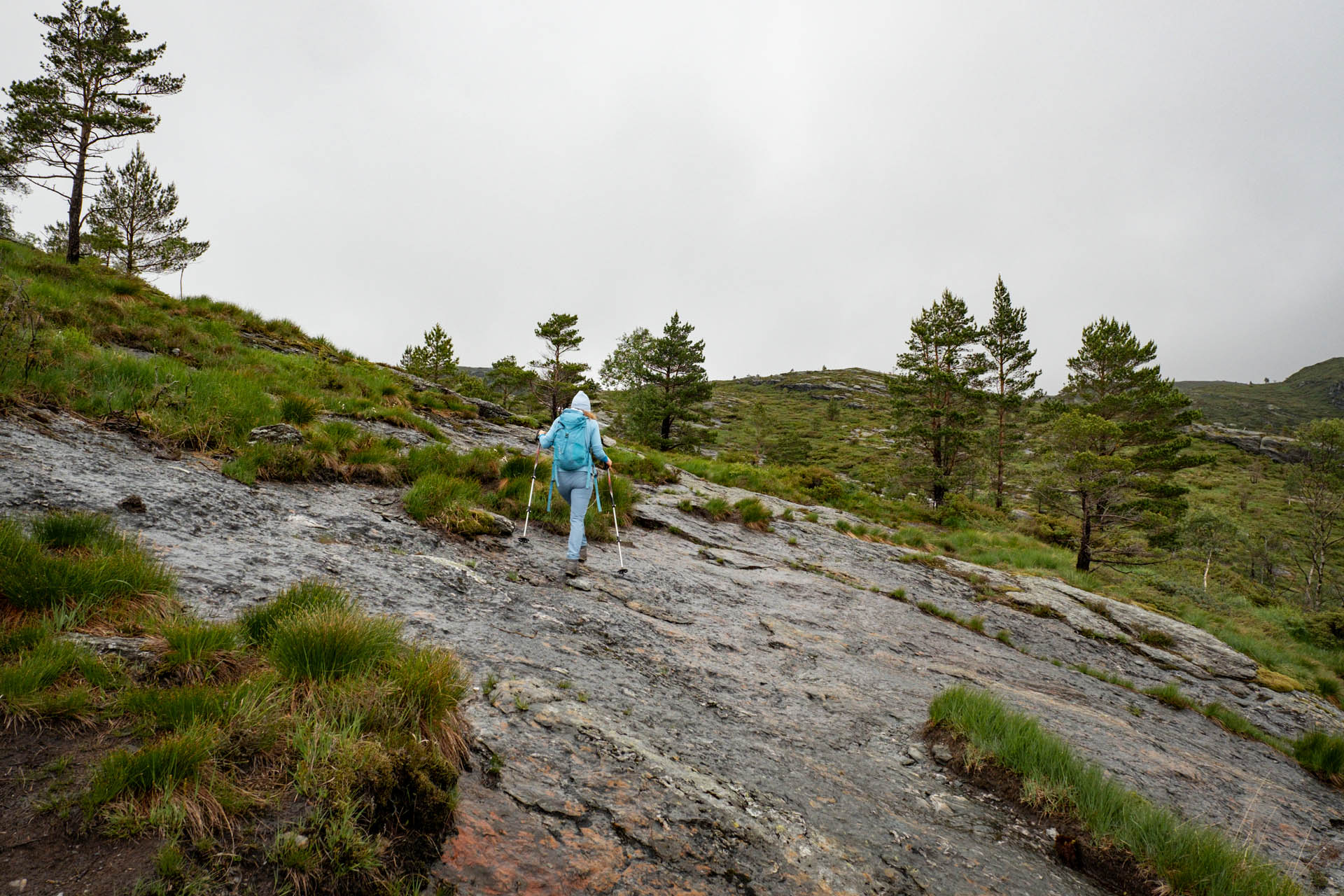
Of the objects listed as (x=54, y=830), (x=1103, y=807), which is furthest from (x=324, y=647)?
(x=1103, y=807)

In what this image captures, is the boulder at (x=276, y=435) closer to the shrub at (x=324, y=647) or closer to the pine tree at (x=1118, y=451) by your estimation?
the shrub at (x=324, y=647)

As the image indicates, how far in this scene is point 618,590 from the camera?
7.62 meters

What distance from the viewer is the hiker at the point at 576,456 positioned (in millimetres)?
8289

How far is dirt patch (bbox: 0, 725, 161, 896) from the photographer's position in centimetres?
177


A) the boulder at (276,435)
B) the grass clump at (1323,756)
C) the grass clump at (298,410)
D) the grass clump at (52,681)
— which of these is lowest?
the grass clump at (1323,756)

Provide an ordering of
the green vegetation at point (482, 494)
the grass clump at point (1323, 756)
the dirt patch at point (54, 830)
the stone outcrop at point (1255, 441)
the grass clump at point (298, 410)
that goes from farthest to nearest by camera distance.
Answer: the stone outcrop at point (1255, 441) → the grass clump at point (298, 410) → the grass clump at point (1323, 756) → the green vegetation at point (482, 494) → the dirt patch at point (54, 830)

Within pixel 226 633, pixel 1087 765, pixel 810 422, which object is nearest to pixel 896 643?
pixel 1087 765

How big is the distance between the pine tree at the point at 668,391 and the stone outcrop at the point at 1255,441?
134m

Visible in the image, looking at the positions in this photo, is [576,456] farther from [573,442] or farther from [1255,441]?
[1255,441]

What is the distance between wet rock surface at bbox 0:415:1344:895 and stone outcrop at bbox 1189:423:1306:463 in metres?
152

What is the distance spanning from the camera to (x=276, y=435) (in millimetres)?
8148

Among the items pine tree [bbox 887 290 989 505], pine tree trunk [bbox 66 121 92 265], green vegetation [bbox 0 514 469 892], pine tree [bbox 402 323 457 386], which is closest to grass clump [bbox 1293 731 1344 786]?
green vegetation [bbox 0 514 469 892]

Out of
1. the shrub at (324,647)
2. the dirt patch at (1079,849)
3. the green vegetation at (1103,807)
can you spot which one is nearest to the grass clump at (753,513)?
the green vegetation at (1103,807)

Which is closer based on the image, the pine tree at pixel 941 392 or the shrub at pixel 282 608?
the shrub at pixel 282 608
